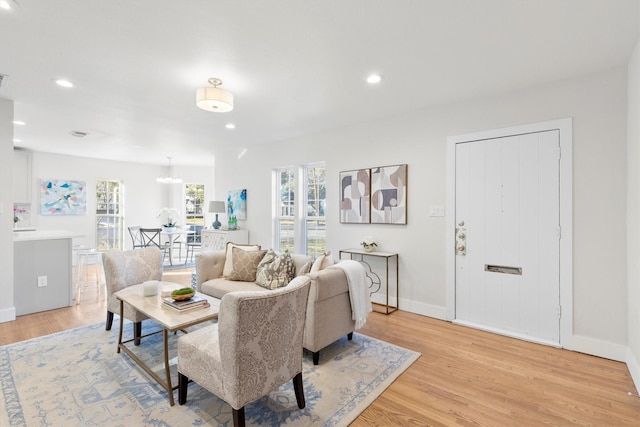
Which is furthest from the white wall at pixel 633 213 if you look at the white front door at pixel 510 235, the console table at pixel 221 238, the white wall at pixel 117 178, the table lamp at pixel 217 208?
the white wall at pixel 117 178

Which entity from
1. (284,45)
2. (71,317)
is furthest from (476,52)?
(71,317)

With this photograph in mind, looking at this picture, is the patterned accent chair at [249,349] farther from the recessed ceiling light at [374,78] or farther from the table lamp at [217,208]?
the table lamp at [217,208]

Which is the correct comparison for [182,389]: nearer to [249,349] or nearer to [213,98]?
[249,349]

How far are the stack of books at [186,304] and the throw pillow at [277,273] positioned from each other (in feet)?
3.00

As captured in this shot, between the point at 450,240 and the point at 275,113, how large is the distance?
2668 millimetres

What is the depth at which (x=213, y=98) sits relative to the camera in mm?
2730

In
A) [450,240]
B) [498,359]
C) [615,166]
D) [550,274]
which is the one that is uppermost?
[615,166]

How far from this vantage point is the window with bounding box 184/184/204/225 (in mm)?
8375

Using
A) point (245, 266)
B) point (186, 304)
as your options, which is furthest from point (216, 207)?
point (186, 304)

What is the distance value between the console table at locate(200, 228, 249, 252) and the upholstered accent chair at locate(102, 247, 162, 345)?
2164 millimetres

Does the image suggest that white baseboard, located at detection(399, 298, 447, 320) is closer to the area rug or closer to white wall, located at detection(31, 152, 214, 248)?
the area rug

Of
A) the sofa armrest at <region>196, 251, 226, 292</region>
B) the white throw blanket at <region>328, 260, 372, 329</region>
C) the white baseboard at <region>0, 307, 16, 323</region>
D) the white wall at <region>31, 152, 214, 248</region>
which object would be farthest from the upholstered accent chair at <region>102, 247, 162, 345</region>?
the white wall at <region>31, 152, 214, 248</region>

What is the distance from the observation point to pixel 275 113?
3.89 meters

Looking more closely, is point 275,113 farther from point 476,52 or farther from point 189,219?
point 189,219
